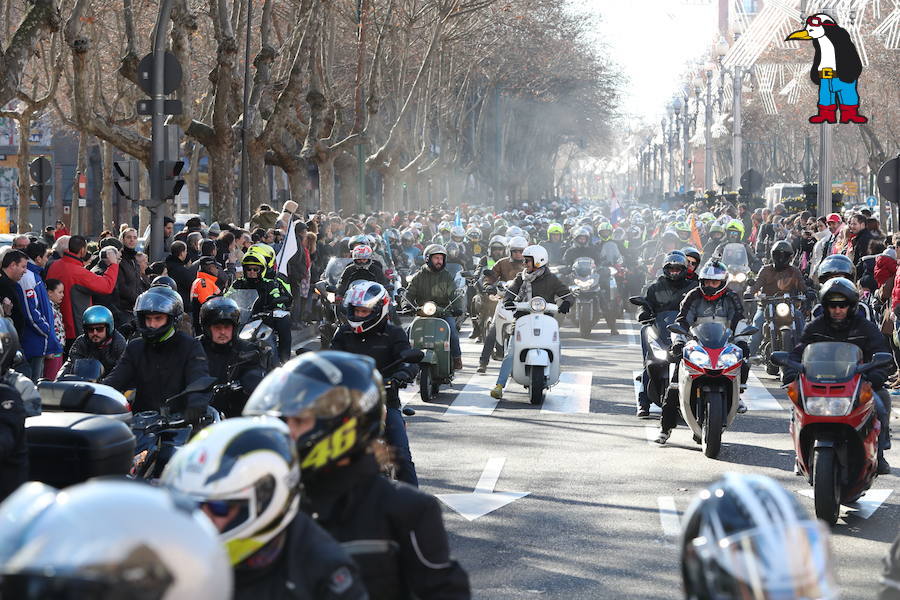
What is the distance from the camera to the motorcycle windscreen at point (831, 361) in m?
9.20

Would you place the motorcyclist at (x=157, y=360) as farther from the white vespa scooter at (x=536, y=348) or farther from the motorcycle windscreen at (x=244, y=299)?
the white vespa scooter at (x=536, y=348)

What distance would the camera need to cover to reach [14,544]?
2.25m

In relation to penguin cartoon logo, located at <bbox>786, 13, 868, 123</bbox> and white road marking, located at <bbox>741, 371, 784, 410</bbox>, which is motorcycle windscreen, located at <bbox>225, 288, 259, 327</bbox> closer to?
white road marking, located at <bbox>741, 371, 784, 410</bbox>

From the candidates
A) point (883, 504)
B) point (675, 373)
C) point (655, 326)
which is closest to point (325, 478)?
point (883, 504)

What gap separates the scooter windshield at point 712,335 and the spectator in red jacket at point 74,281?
5.76 m

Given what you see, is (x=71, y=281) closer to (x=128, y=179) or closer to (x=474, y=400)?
(x=474, y=400)

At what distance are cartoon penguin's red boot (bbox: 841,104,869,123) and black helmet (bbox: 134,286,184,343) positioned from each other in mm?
23783

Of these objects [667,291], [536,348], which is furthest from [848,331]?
[536,348]

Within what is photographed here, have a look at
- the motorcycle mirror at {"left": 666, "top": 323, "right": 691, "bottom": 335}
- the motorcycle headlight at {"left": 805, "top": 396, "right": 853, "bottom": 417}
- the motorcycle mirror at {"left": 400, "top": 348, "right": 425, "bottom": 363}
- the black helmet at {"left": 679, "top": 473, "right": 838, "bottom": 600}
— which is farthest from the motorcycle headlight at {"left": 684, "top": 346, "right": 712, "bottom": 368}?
the black helmet at {"left": 679, "top": 473, "right": 838, "bottom": 600}

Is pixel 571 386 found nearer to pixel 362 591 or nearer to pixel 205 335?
pixel 205 335

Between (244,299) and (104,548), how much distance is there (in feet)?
39.7

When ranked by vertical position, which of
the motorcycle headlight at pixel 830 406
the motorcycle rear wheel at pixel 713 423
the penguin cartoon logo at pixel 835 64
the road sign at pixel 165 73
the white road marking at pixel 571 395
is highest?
the penguin cartoon logo at pixel 835 64

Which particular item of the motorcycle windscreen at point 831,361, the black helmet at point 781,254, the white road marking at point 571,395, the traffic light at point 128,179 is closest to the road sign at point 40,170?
the traffic light at point 128,179

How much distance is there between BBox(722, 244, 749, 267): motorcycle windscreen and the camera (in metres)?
19.0
